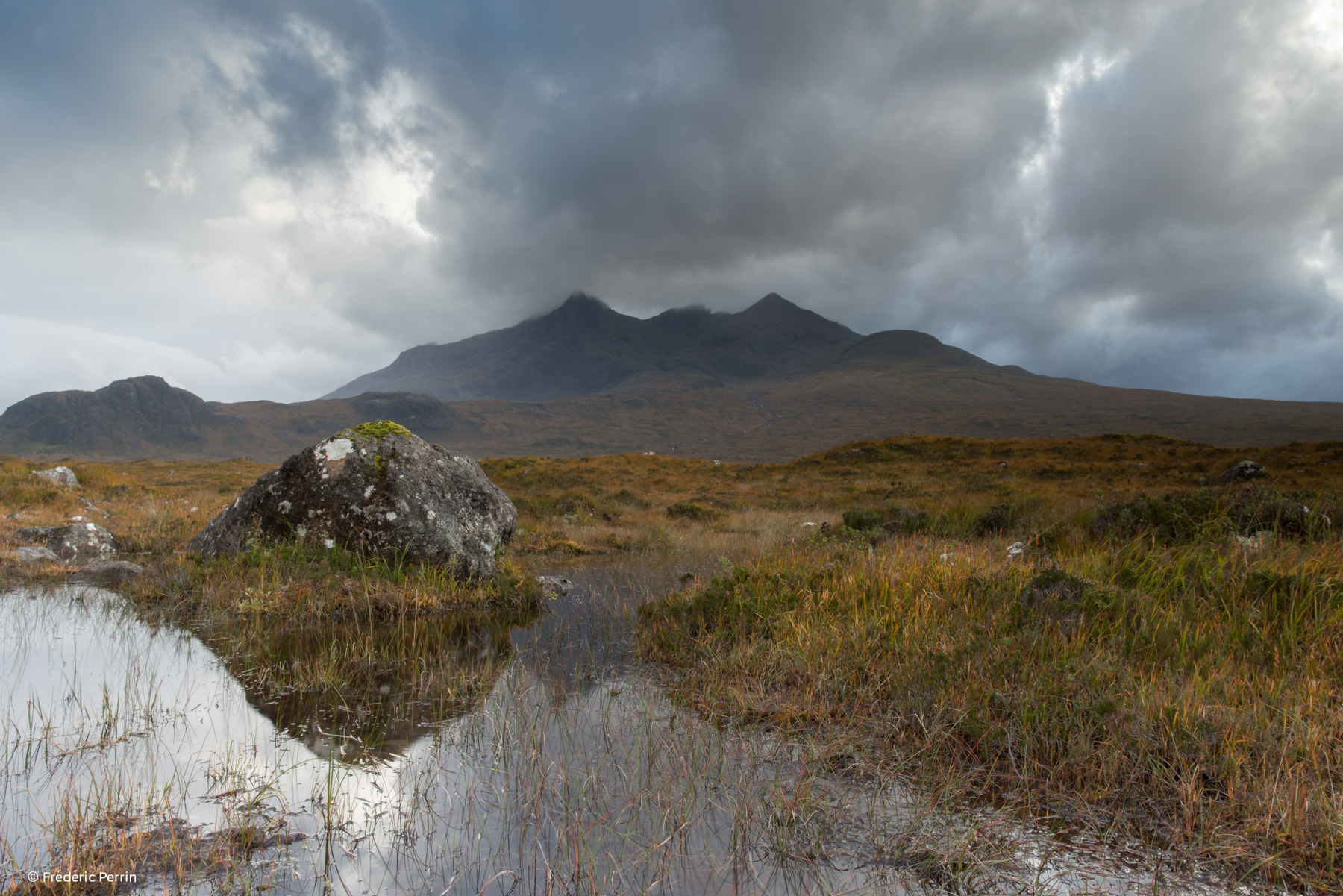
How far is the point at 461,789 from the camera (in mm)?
3482

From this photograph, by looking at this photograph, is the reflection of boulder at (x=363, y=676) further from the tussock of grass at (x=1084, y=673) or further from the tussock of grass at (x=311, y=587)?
the tussock of grass at (x=1084, y=673)

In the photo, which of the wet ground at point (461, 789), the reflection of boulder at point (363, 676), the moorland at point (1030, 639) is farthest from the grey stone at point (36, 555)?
the reflection of boulder at point (363, 676)

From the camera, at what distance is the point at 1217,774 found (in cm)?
315

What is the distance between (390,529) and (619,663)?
489cm

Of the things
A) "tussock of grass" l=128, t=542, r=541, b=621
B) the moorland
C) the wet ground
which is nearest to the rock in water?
"tussock of grass" l=128, t=542, r=541, b=621

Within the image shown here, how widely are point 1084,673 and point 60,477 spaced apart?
2576 cm

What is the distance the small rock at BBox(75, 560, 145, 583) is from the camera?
8867 millimetres

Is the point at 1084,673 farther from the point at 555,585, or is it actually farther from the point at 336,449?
the point at 336,449

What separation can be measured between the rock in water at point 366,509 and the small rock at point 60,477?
12.8m

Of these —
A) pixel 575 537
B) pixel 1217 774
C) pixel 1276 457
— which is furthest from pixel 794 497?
pixel 1276 457

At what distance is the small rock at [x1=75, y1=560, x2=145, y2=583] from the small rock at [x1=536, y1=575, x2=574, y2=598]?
19.9 feet

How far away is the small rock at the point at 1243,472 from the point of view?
1842 centimetres

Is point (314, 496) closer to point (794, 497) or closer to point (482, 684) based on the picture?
point (482, 684)
